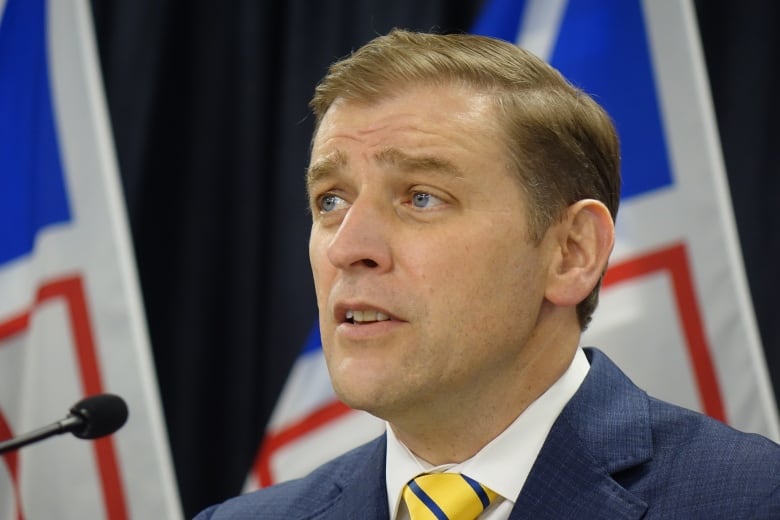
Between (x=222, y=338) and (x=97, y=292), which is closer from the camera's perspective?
(x=97, y=292)

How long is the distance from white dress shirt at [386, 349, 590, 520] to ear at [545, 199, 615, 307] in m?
0.14

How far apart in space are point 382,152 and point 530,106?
0.27 m

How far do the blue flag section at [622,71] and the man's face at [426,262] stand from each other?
4.31ft

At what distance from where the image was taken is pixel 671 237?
9.95 feet

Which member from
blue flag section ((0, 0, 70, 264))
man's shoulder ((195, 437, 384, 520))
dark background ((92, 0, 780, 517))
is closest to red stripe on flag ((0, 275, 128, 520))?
blue flag section ((0, 0, 70, 264))

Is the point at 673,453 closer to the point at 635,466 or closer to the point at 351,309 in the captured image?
the point at 635,466

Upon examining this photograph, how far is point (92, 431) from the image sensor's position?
184 centimetres

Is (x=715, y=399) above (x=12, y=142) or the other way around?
the other way around

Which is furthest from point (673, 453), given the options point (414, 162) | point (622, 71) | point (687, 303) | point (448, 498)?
point (622, 71)

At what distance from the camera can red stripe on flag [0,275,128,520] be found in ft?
9.96

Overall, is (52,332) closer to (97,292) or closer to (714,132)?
(97,292)

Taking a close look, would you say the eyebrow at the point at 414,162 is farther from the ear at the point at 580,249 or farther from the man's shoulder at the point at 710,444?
the man's shoulder at the point at 710,444

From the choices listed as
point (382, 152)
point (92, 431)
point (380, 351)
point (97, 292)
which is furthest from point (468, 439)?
point (97, 292)

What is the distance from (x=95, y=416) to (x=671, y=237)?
1751 millimetres
